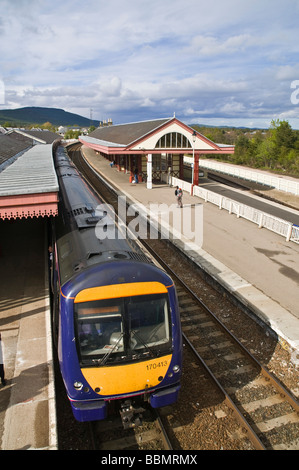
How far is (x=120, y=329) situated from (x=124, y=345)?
269 mm

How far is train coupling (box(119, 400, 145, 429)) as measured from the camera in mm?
5363

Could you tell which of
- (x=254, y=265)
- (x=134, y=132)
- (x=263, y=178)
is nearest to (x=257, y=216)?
(x=254, y=265)

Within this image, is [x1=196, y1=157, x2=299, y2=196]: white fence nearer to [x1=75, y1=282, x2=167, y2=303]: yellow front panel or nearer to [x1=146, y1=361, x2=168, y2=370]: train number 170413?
[x1=75, y1=282, x2=167, y2=303]: yellow front panel

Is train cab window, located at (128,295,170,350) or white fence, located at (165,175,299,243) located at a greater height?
train cab window, located at (128,295,170,350)

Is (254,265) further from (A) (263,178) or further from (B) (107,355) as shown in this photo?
(A) (263,178)

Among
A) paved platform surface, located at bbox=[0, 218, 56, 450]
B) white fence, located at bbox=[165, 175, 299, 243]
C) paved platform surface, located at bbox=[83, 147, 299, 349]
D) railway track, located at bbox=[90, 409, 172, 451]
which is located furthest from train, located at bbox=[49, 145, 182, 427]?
white fence, located at bbox=[165, 175, 299, 243]

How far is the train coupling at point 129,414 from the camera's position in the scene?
17.6 feet

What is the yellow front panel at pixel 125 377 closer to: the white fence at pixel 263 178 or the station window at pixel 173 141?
the station window at pixel 173 141

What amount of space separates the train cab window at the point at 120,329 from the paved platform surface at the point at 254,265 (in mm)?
4509

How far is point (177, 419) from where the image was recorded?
610 cm

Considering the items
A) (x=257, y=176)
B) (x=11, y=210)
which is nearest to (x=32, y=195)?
(x=11, y=210)

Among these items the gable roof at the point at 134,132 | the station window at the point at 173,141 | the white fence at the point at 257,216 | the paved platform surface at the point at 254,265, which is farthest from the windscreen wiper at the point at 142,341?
the station window at the point at 173,141

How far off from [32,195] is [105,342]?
199 inches

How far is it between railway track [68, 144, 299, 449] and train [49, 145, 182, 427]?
1794 millimetres
